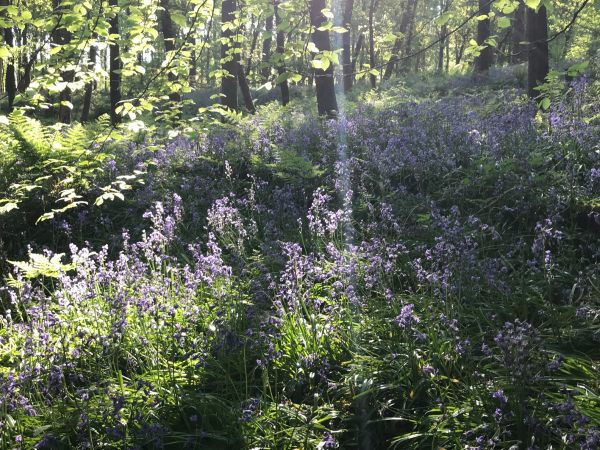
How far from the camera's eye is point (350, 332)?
364cm

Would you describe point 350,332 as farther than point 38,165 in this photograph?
No

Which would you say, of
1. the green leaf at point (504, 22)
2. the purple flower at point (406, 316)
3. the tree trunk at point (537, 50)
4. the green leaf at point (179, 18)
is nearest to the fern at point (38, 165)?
the green leaf at point (179, 18)

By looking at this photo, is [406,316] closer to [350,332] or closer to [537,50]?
[350,332]

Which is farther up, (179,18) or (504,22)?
(179,18)

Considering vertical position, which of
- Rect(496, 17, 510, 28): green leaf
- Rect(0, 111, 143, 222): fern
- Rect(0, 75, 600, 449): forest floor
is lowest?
Rect(0, 75, 600, 449): forest floor

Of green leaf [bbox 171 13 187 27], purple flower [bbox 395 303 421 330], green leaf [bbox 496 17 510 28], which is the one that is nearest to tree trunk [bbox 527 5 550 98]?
green leaf [bbox 496 17 510 28]

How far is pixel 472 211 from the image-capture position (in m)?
5.68

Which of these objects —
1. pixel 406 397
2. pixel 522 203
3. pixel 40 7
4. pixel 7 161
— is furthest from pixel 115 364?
pixel 40 7

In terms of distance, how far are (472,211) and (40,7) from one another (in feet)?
75.6

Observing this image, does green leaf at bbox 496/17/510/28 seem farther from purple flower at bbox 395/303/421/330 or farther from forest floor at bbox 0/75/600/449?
purple flower at bbox 395/303/421/330

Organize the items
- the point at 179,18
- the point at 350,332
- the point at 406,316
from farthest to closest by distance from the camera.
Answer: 1. the point at 179,18
2. the point at 350,332
3. the point at 406,316

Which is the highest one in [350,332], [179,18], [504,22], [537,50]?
[537,50]

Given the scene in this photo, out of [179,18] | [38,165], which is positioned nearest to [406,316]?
[179,18]

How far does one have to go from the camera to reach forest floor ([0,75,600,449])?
2.97 m
